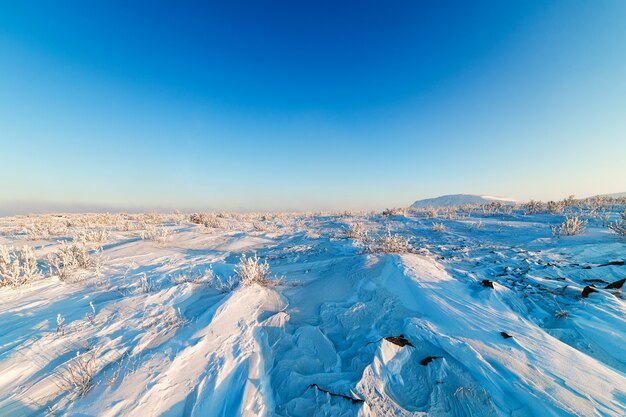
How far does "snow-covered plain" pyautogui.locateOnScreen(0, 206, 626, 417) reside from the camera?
1.62 meters

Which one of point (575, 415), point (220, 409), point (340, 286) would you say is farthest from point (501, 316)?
point (220, 409)

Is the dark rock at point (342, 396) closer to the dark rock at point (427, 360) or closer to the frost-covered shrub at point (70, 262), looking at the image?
the dark rock at point (427, 360)

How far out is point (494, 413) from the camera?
1540 millimetres

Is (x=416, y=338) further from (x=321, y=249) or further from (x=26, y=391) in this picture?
(x=321, y=249)

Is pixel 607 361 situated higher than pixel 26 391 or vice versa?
pixel 607 361

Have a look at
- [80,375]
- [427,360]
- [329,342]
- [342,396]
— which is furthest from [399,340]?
[80,375]

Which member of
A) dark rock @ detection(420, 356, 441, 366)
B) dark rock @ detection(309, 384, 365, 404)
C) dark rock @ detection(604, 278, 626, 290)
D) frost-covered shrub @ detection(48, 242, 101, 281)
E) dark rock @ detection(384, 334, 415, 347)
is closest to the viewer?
dark rock @ detection(309, 384, 365, 404)

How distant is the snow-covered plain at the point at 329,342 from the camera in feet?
5.33

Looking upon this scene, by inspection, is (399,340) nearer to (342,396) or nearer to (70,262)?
(342,396)

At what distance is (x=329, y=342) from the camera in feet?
7.90

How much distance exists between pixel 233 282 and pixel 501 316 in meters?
3.41

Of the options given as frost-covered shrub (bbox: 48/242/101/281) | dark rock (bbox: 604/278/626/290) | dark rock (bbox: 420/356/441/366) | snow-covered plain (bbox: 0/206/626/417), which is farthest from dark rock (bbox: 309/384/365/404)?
frost-covered shrub (bbox: 48/242/101/281)

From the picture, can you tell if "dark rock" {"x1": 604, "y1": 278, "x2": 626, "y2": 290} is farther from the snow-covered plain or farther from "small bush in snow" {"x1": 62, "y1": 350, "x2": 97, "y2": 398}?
"small bush in snow" {"x1": 62, "y1": 350, "x2": 97, "y2": 398}

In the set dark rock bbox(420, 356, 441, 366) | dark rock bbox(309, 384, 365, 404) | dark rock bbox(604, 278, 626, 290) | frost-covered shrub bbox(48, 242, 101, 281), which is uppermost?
dark rock bbox(604, 278, 626, 290)
